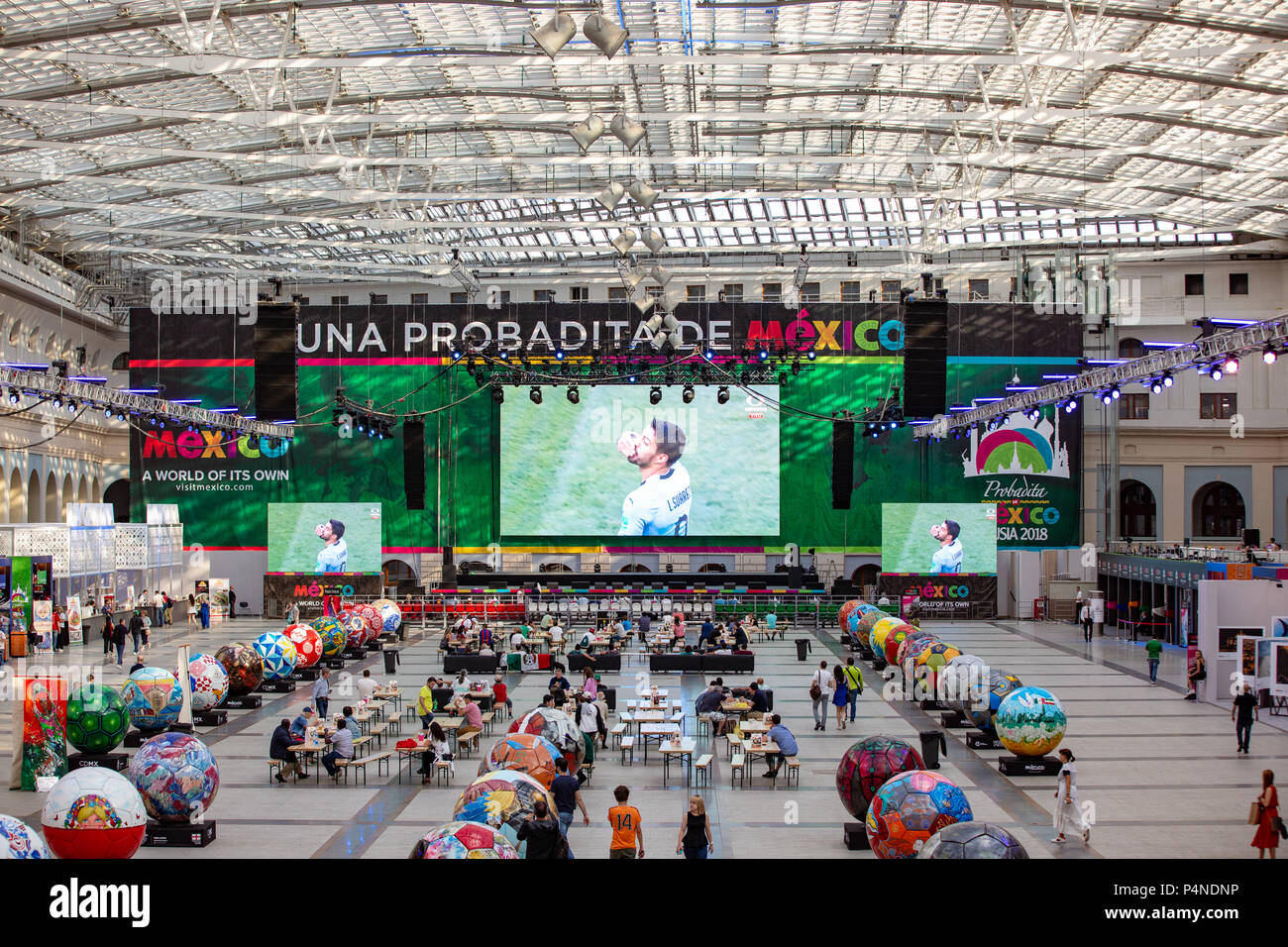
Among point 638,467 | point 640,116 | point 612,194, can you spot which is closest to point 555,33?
point 612,194

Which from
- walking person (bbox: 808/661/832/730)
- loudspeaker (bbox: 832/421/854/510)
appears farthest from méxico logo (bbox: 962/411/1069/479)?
walking person (bbox: 808/661/832/730)

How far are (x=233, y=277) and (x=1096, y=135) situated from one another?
28.7 meters

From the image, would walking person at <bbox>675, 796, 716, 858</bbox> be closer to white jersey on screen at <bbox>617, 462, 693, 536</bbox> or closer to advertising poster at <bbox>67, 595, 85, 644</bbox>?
advertising poster at <bbox>67, 595, 85, 644</bbox>

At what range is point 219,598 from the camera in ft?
118

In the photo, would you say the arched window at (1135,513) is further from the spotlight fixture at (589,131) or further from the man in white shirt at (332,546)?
the spotlight fixture at (589,131)

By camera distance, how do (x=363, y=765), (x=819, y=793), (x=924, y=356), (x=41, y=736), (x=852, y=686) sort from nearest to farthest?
(x=41, y=736)
(x=819, y=793)
(x=363, y=765)
(x=852, y=686)
(x=924, y=356)

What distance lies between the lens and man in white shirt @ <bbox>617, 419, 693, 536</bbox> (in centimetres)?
3850

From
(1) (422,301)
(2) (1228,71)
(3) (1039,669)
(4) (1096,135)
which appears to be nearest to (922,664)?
(3) (1039,669)

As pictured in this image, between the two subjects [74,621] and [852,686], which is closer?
[852,686]

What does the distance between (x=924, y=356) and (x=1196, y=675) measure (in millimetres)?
7322

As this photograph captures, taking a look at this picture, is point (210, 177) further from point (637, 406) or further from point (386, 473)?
point (637, 406)

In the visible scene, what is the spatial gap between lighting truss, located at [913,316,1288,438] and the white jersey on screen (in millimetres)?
9336

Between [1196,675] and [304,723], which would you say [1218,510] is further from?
[304,723]

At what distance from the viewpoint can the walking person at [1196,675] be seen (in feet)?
68.2
